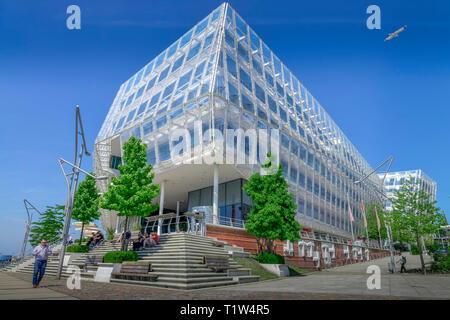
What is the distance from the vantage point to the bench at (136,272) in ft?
40.3

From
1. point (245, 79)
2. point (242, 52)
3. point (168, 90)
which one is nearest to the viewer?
point (245, 79)

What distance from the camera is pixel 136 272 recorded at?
12789 mm

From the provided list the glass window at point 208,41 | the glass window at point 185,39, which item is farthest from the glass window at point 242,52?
the glass window at point 185,39

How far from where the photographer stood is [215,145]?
24.5 metres

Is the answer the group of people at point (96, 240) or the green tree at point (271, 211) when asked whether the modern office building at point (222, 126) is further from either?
the group of people at point (96, 240)

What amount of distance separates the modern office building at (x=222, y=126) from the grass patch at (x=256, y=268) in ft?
13.4

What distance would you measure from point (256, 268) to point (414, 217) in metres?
13.3

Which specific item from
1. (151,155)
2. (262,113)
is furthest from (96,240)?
(262,113)

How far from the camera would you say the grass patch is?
635 inches

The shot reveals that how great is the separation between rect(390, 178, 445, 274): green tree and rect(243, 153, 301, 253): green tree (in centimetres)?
896

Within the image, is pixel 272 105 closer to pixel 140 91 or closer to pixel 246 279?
pixel 140 91
